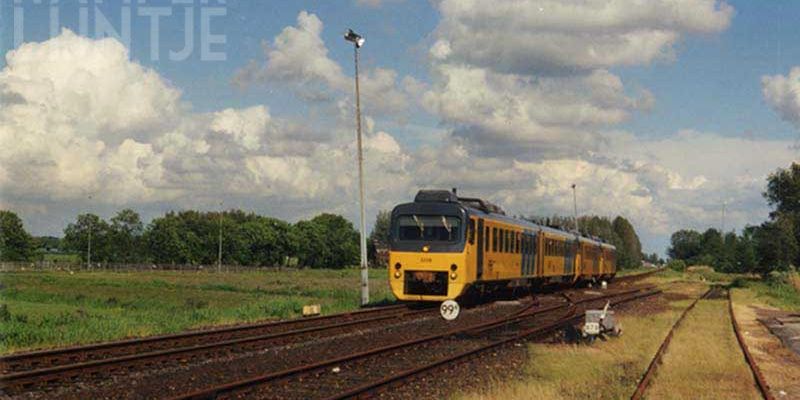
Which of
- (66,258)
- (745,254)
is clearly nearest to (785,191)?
(745,254)

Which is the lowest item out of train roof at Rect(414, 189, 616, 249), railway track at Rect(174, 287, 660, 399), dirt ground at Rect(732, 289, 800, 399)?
dirt ground at Rect(732, 289, 800, 399)

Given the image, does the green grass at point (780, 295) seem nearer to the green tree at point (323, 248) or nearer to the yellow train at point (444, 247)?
the yellow train at point (444, 247)

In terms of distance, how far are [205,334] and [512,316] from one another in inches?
369

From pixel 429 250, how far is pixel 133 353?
10.9 meters

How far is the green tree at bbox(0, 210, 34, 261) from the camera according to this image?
447 ft

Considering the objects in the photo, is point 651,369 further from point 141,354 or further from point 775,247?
point 775,247

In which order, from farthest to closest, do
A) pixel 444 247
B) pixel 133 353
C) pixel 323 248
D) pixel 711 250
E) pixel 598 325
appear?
pixel 711 250, pixel 323 248, pixel 444 247, pixel 598 325, pixel 133 353

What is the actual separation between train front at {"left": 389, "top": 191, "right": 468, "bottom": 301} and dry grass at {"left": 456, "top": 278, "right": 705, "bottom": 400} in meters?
5.22

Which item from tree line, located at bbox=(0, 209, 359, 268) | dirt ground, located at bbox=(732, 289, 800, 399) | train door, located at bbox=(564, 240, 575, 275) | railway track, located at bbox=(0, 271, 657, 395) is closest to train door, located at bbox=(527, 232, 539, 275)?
dirt ground, located at bbox=(732, 289, 800, 399)

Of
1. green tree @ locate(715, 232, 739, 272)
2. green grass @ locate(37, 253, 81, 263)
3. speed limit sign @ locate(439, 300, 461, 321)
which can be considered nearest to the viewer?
speed limit sign @ locate(439, 300, 461, 321)

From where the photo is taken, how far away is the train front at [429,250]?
81.0ft

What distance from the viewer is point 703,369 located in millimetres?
15312

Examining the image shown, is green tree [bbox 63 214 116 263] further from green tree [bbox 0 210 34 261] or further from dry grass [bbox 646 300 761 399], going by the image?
dry grass [bbox 646 300 761 399]

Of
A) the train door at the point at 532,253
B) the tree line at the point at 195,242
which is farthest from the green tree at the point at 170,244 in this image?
the train door at the point at 532,253
